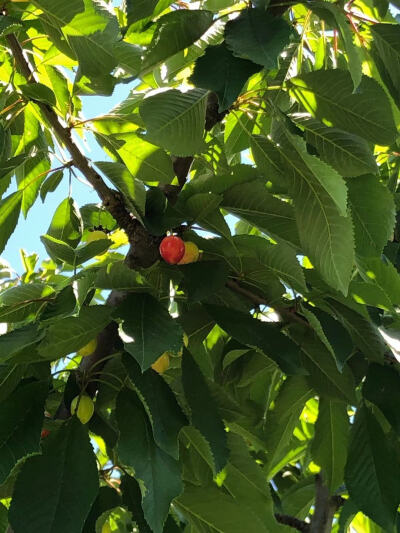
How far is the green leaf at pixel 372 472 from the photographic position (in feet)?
4.22

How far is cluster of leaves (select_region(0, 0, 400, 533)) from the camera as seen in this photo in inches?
41.6

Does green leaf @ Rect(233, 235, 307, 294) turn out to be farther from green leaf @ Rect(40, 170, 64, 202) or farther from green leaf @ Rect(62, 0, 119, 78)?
green leaf @ Rect(40, 170, 64, 202)

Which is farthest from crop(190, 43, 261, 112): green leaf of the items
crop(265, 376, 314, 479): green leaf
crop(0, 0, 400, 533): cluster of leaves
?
crop(265, 376, 314, 479): green leaf

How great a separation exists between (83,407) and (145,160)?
39 centimetres

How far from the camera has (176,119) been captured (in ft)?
3.56

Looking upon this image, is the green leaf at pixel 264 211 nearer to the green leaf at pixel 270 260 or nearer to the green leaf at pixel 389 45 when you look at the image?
the green leaf at pixel 270 260

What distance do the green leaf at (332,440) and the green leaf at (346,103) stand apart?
0.50 meters

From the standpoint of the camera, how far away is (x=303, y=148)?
101cm

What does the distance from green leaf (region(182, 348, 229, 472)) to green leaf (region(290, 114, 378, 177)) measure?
354 mm

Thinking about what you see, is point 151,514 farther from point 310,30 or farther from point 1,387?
point 310,30

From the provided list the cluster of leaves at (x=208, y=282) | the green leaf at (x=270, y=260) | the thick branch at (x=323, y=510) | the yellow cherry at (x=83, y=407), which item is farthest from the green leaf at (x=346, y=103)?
the thick branch at (x=323, y=510)

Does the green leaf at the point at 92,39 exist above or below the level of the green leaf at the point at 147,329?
above

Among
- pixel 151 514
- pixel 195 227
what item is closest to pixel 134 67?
pixel 195 227

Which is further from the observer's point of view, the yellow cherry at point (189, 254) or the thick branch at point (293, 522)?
the thick branch at point (293, 522)
